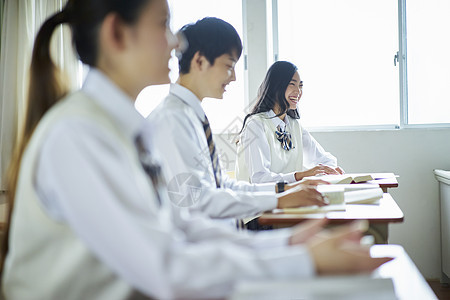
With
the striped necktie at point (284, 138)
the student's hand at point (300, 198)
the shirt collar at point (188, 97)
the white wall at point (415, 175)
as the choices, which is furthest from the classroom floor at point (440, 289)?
the shirt collar at point (188, 97)

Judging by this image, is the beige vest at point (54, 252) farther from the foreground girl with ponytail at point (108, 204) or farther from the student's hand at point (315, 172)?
the student's hand at point (315, 172)

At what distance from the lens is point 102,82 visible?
822 millimetres

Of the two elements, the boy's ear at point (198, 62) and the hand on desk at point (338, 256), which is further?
the boy's ear at point (198, 62)

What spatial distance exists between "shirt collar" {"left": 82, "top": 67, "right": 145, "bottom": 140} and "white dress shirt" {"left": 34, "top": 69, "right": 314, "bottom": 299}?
9cm

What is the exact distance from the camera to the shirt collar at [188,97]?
1.75 m

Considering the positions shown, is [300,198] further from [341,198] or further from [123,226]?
[123,226]

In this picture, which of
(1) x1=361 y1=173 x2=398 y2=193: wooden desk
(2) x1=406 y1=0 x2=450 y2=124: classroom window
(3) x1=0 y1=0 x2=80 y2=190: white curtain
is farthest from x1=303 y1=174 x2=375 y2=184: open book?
(3) x1=0 y1=0 x2=80 y2=190: white curtain

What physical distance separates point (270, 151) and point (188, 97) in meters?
1.23

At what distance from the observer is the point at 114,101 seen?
810 mm

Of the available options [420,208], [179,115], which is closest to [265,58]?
[420,208]

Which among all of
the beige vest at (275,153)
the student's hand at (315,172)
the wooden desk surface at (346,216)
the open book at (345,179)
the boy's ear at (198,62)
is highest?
the boy's ear at (198,62)

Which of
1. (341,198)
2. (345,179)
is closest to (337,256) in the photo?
(341,198)

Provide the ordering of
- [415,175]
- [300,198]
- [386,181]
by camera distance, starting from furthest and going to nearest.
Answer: [415,175] < [386,181] < [300,198]

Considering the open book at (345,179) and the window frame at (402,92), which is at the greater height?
the window frame at (402,92)
